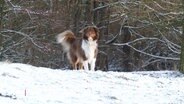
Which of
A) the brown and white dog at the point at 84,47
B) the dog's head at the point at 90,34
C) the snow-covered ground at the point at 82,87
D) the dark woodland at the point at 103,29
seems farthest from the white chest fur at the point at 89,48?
the dark woodland at the point at 103,29

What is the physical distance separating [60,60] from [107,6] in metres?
3.75

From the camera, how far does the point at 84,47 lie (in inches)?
556

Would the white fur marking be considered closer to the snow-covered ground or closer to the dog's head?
the dog's head

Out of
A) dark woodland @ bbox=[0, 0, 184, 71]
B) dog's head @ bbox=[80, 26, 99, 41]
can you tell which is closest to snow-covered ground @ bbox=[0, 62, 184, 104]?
dog's head @ bbox=[80, 26, 99, 41]

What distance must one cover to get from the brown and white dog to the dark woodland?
7.55 m

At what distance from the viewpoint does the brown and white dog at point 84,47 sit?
551 inches

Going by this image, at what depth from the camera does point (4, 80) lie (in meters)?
8.58

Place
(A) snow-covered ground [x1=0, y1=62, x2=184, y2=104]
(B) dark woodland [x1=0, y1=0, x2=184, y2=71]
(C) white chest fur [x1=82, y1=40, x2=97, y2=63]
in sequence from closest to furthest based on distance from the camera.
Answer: (A) snow-covered ground [x1=0, y1=62, x2=184, y2=104], (C) white chest fur [x1=82, y1=40, x2=97, y2=63], (B) dark woodland [x1=0, y1=0, x2=184, y2=71]

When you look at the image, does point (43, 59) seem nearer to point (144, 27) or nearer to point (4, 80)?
point (144, 27)

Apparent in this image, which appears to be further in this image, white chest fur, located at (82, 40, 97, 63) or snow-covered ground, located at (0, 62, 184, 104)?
white chest fur, located at (82, 40, 97, 63)

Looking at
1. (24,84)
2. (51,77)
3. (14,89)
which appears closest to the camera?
(14,89)

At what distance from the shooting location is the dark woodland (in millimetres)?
23438

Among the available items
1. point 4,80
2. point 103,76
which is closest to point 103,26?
point 103,76

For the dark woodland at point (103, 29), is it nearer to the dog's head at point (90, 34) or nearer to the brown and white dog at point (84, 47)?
the brown and white dog at point (84, 47)
